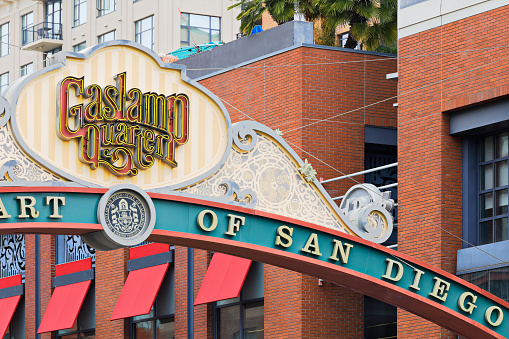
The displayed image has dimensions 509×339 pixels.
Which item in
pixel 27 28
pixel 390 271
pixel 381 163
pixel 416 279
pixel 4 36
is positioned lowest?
pixel 416 279

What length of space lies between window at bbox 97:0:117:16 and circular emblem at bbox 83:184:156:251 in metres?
45.7

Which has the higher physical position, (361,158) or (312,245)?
(361,158)

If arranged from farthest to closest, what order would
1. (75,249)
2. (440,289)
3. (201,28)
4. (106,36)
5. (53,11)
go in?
(53,11), (106,36), (201,28), (75,249), (440,289)

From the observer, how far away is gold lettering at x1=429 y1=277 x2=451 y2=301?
60.5 ft

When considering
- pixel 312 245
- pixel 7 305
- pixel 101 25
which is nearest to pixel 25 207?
pixel 312 245

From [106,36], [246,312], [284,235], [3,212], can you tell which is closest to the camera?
[3,212]

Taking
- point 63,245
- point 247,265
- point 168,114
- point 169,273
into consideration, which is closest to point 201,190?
point 168,114

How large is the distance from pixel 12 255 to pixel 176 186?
23722mm

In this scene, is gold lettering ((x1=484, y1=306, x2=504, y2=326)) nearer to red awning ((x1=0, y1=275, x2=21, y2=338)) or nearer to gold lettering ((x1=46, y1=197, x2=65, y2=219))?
gold lettering ((x1=46, y1=197, x2=65, y2=219))

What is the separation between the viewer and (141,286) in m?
32.3

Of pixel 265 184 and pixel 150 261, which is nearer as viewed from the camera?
pixel 265 184

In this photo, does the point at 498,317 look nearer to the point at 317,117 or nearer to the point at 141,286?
the point at 317,117

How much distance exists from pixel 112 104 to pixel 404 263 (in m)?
5.01

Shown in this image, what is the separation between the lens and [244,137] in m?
17.7
